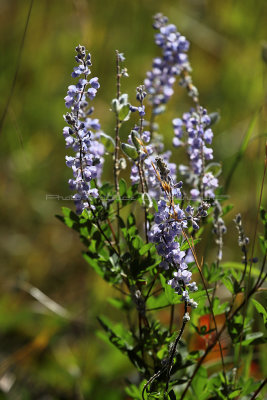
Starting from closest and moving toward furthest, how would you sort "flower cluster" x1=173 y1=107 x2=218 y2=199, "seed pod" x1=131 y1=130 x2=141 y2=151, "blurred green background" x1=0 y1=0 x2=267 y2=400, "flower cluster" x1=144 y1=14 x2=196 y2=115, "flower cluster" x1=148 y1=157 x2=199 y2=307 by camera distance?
"flower cluster" x1=148 y1=157 x2=199 y2=307 < "seed pod" x1=131 y1=130 x2=141 y2=151 < "flower cluster" x1=173 y1=107 x2=218 y2=199 < "flower cluster" x1=144 y1=14 x2=196 y2=115 < "blurred green background" x1=0 y1=0 x2=267 y2=400

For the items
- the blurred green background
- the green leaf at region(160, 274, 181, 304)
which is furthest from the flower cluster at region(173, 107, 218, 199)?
the blurred green background

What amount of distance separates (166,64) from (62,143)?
187 cm

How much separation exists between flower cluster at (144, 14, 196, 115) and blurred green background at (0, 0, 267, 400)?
1.64ft

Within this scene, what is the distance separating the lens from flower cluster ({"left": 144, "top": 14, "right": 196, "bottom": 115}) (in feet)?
5.50

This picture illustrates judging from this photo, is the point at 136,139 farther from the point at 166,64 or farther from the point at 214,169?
the point at 166,64

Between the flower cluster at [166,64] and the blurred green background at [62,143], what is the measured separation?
0.50 meters

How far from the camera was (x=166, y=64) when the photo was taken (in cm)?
174

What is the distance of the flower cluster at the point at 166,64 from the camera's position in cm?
168

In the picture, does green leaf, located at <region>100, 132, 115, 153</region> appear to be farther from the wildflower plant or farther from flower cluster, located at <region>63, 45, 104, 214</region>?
flower cluster, located at <region>63, 45, 104, 214</region>

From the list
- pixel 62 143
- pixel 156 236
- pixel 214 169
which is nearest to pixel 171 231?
pixel 156 236

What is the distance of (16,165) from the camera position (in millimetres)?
3414

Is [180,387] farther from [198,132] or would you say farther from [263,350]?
[198,132]

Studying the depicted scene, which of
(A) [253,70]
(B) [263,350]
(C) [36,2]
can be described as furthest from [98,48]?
(B) [263,350]

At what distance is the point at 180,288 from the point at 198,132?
0.49m
